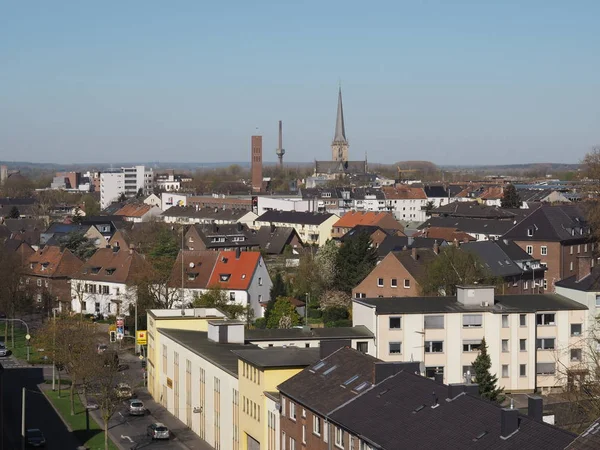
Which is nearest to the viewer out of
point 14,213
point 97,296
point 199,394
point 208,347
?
point 199,394

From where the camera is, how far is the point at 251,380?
1148 inches

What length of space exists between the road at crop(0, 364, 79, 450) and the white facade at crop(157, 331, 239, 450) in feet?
13.4

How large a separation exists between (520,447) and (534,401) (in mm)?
2990

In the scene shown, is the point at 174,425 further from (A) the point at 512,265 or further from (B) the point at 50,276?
(B) the point at 50,276

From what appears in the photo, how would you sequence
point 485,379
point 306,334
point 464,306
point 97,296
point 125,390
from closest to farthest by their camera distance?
point 485,379 → point 306,334 → point 125,390 → point 464,306 → point 97,296

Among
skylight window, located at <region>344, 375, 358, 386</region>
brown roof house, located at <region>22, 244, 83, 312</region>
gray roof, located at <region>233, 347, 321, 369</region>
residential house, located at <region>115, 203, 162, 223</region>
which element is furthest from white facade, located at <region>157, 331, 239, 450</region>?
residential house, located at <region>115, 203, 162, 223</region>

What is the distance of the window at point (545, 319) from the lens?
40.7 m

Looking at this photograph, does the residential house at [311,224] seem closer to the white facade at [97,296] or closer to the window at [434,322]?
the white facade at [97,296]

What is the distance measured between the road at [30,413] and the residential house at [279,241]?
4127 cm

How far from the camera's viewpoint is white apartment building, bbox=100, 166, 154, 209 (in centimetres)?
17638

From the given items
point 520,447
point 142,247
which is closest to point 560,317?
point 520,447

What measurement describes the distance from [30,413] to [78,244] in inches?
1645

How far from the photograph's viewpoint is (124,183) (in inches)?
7244

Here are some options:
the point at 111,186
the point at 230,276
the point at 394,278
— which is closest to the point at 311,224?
the point at 230,276
